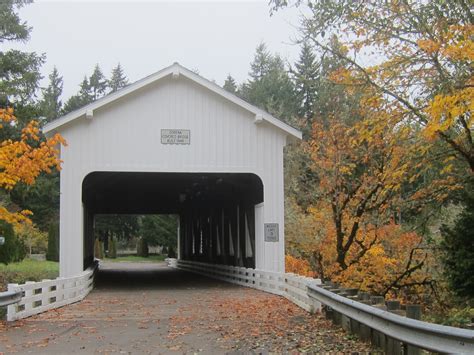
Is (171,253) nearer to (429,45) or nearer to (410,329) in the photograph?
(429,45)

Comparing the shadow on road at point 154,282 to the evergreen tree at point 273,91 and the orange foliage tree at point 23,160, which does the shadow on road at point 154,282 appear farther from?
the evergreen tree at point 273,91

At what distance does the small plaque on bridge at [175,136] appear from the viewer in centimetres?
1823

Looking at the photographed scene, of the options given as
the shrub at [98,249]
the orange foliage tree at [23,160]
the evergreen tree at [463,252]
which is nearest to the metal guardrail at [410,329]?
the evergreen tree at [463,252]

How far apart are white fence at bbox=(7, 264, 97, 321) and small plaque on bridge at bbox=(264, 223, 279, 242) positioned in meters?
5.21

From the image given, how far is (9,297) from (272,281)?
773 centimetres

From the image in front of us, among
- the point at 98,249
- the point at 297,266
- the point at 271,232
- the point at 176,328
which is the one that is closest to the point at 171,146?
the point at 271,232

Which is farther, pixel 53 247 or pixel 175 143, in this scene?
pixel 53 247

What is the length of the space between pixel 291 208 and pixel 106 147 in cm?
1257

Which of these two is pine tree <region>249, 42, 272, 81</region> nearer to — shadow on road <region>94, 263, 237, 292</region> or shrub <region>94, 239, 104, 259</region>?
shrub <region>94, 239, 104, 259</region>

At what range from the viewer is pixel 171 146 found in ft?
59.9

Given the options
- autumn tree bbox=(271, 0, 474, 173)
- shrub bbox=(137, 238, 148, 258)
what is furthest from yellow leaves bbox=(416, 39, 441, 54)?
shrub bbox=(137, 238, 148, 258)

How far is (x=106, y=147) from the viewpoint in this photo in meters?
17.9

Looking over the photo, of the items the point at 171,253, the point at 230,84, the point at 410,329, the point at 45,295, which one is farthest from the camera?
the point at 230,84

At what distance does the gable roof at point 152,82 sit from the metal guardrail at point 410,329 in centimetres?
990
